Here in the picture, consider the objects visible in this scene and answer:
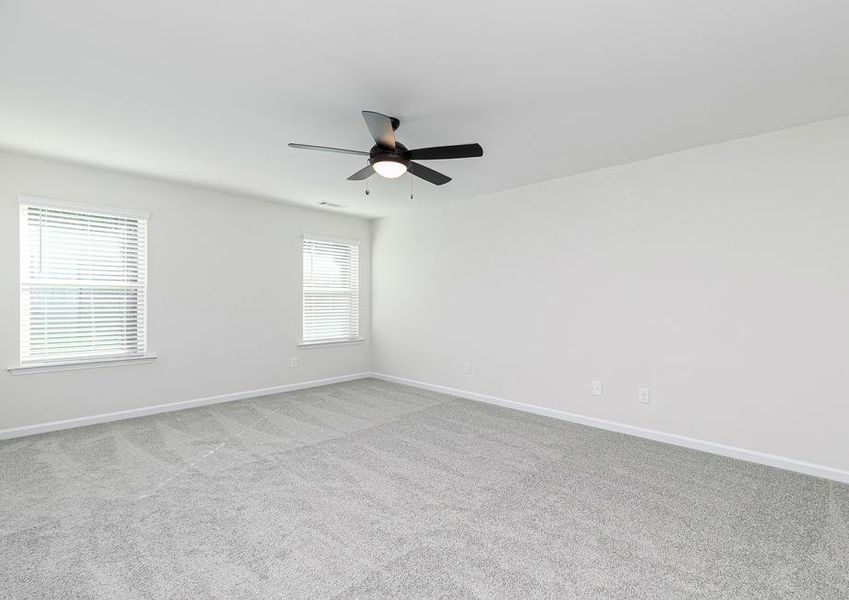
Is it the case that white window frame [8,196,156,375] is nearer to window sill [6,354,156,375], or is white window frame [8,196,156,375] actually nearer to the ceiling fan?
window sill [6,354,156,375]

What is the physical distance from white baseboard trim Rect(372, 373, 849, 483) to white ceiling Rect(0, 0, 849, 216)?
241cm

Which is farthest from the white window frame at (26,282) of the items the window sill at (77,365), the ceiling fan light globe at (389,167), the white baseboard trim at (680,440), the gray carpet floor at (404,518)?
the white baseboard trim at (680,440)

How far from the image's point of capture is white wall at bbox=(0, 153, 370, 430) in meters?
3.80

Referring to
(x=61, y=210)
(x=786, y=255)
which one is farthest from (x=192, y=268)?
(x=786, y=255)

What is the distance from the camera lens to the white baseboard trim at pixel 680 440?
3.04 m

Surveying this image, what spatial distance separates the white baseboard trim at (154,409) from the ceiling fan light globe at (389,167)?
3.51 m

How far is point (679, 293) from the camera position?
144 inches

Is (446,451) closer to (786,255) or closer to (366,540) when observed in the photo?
(366,540)

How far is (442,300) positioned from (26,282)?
13.5 ft

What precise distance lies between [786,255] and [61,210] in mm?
6047

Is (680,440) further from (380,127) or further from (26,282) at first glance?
(26,282)

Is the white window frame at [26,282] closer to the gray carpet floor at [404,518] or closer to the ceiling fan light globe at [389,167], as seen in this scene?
the gray carpet floor at [404,518]

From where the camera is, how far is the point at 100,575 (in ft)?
6.33

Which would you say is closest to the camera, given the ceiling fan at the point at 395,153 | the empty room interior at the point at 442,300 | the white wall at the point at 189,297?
the empty room interior at the point at 442,300
